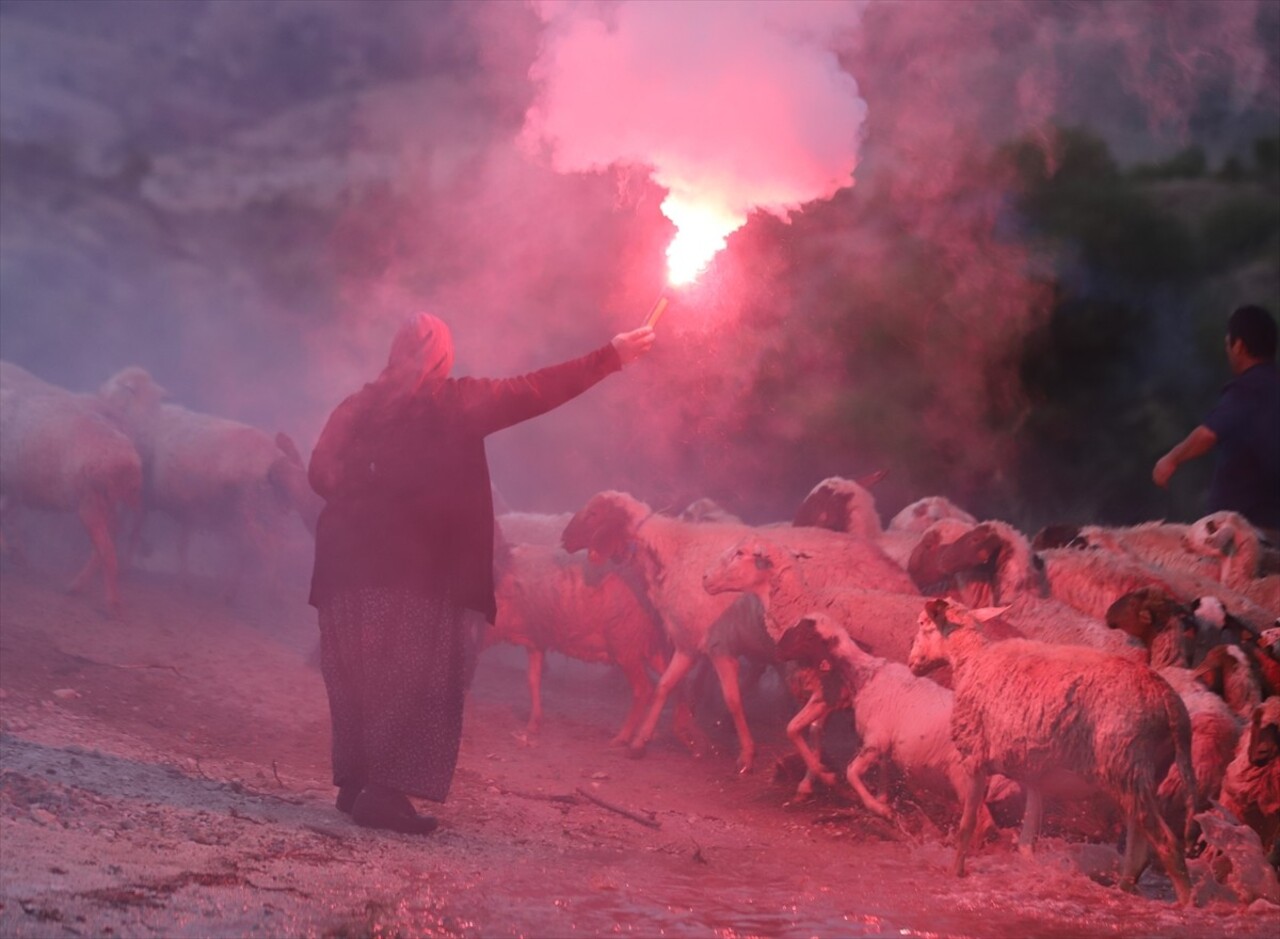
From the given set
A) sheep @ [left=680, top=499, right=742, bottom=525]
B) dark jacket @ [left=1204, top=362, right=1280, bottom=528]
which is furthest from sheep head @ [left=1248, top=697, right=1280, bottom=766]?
sheep @ [left=680, top=499, right=742, bottom=525]

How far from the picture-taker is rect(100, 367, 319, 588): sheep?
1386 centimetres

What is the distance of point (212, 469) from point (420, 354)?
9217mm

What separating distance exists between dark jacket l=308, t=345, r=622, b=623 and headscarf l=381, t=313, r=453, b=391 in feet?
0.25

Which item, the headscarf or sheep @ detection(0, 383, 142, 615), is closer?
the headscarf

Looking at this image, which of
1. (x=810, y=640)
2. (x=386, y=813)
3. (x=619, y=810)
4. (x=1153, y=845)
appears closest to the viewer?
(x=1153, y=845)

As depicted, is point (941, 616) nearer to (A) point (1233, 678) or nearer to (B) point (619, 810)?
(A) point (1233, 678)

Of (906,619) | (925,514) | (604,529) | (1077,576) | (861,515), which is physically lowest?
(906,619)

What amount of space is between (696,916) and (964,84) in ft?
31.8

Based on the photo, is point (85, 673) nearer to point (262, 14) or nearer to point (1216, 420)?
point (1216, 420)

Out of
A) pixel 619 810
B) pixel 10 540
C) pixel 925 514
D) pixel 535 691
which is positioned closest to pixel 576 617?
pixel 535 691

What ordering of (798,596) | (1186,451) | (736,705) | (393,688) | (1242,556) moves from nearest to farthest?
(393,688)
(1186,451)
(1242,556)
(798,596)
(736,705)

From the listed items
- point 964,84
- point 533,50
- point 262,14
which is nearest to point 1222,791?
point 964,84

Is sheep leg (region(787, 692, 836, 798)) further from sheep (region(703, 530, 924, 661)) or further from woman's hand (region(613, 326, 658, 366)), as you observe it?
woman's hand (region(613, 326, 658, 366))

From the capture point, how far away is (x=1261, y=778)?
5.10 meters
